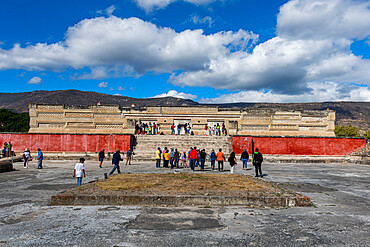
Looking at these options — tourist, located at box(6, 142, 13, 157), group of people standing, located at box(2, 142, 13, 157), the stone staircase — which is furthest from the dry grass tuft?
tourist, located at box(6, 142, 13, 157)

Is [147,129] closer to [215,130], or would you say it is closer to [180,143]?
[180,143]

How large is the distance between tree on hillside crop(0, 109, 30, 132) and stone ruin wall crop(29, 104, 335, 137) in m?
31.7

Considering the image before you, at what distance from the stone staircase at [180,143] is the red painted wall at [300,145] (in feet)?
5.58

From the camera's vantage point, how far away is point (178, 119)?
35969 mm

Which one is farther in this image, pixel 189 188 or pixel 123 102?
pixel 123 102

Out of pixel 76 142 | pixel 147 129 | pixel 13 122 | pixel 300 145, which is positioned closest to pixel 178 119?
pixel 147 129

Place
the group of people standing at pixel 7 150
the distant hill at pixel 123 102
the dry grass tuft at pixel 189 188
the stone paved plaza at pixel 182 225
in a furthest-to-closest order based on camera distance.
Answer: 1. the distant hill at pixel 123 102
2. the group of people standing at pixel 7 150
3. the dry grass tuft at pixel 189 188
4. the stone paved plaza at pixel 182 225

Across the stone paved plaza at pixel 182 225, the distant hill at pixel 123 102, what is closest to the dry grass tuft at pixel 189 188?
the stone paved plaza at pixel 182 225

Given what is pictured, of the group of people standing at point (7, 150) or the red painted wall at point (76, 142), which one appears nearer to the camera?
the group of people standing at point (7, 150)

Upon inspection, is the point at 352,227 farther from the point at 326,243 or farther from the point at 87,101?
the point at 87,101

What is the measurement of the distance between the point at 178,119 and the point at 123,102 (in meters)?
129

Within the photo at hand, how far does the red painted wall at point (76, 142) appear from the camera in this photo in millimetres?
26719

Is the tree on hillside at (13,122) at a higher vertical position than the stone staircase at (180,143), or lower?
higher

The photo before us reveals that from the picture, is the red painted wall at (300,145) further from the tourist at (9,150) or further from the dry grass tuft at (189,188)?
the tourist at (9,150)
